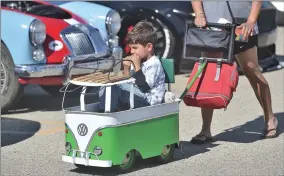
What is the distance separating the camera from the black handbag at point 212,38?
6320mm

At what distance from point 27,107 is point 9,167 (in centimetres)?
273

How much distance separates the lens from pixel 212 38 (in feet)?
21.0

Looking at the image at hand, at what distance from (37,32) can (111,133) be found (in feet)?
9.32

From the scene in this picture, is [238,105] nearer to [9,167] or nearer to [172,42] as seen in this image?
[172,42]

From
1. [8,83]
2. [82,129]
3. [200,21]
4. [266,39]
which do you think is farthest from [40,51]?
[266,39]

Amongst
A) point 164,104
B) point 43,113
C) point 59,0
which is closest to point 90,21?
point 59,0

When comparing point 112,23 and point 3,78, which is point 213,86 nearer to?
point 3,78

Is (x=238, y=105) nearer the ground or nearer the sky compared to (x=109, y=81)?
nearer the ground

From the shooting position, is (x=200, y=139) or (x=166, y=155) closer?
(x=166, y=155)

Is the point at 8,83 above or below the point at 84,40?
below

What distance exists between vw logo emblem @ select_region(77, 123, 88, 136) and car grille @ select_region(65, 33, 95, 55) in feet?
8.96

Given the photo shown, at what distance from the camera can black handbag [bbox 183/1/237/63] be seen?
6.32 meters

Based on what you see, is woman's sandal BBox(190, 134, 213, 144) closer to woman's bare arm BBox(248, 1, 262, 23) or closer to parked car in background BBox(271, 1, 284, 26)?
woman's bare arm BBox(248, 1, 262, 23)

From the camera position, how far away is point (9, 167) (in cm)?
579
